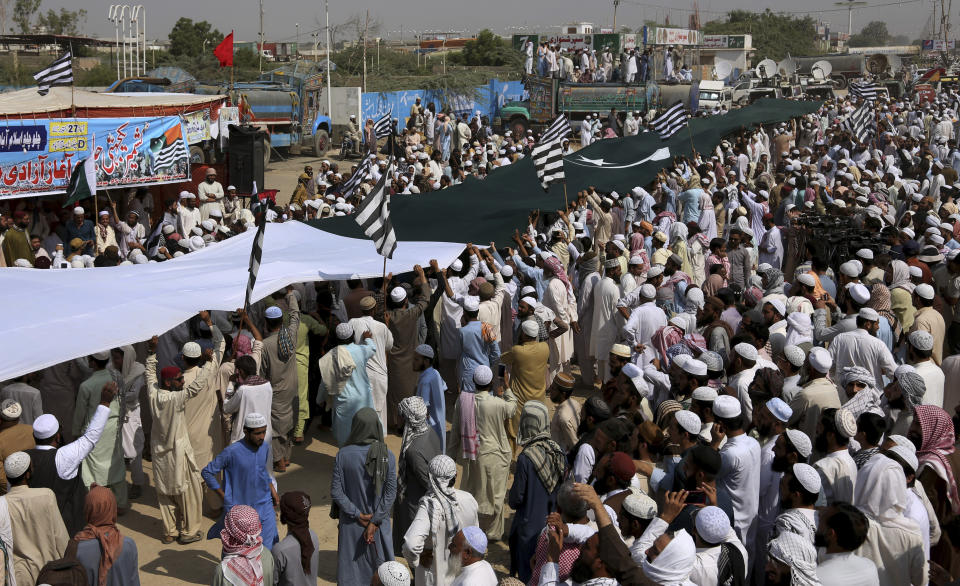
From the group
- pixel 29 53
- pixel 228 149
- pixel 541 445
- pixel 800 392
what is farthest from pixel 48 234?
pixel 29 53

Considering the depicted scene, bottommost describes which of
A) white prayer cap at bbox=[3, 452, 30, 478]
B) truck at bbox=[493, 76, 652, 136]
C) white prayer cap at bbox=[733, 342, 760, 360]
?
white prayer cap at bbox=[3, 452, 30, 478]

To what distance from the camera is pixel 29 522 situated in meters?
5.27

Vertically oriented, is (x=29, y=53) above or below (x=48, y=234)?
above

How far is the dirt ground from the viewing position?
6.48 meters

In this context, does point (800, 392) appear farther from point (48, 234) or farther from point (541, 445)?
point (48, 234)

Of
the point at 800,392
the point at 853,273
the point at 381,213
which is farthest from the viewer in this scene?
the point at 853,273

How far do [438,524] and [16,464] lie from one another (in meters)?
2.38

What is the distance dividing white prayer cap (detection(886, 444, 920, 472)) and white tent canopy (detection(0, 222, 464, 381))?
5.18m

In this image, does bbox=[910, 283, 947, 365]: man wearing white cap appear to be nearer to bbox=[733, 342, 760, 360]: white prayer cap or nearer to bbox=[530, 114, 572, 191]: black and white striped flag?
bbox=[733, 342, 760, 360]: white prayer cap

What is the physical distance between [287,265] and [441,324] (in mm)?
1630

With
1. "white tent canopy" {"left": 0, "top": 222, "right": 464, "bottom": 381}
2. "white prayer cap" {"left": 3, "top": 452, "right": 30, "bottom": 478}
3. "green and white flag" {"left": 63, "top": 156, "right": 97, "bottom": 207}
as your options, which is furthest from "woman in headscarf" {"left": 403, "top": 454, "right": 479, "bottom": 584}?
"green and white flag" {"left": 63, "top": 156, "right": 97, "bottom": 207}

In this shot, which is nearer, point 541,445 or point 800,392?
point 541,445

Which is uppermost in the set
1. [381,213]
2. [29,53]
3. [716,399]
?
[29,53]

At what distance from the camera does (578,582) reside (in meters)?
4.07
